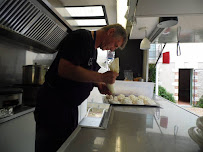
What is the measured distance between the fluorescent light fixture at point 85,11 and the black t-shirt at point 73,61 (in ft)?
5.70

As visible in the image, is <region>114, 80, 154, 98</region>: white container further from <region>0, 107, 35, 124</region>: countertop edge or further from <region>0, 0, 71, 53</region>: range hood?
<region>0, 0, 71, 53</region>: range hood

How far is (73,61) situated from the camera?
0.98m

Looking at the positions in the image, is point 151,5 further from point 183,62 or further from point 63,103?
point 183,62

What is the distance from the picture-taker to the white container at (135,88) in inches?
62.4

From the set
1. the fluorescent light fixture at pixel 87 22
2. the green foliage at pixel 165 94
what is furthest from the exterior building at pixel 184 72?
the fluorescent light fixture at pixel 87 22

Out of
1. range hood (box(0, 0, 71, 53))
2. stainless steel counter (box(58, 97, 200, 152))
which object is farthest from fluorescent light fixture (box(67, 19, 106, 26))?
stainless steel counter (box(58, 97, 200, 152))

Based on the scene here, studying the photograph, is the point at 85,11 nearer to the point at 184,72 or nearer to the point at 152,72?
the point at 152,72

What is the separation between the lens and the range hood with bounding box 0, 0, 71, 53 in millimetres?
1291

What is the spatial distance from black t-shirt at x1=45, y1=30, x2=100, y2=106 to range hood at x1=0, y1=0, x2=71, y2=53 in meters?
0.64

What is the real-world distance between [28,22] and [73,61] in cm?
92

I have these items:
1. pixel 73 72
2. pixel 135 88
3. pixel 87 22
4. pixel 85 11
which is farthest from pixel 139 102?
pixel 87 22

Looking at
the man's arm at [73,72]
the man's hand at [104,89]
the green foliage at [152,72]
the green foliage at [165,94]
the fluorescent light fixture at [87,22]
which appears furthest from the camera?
the green foliage at [165,94]

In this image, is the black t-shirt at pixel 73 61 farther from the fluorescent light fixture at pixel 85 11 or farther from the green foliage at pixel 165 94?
the green foliage at pixel 165 94

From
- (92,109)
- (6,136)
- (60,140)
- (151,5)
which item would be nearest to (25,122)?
(6,136)
